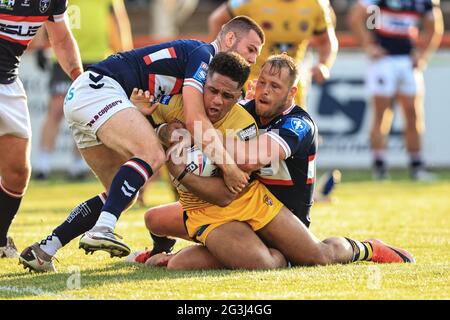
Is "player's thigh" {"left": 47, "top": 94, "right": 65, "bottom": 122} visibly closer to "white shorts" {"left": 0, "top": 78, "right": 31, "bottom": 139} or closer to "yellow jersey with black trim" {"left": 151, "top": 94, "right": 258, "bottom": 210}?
"white shorts" {"left": 0, "top": 78, "right": 31, "bottom": 139}

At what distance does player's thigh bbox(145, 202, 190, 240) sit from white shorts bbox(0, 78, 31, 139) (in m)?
1.05

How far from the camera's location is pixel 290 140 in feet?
21.0

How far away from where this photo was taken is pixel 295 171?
265 inches

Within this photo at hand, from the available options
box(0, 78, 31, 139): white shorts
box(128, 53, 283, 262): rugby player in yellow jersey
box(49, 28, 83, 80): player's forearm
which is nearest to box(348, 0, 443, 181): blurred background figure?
box(49, 28, 83, 80): player's forearm

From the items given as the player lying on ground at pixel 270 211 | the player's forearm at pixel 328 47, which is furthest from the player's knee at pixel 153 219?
the player's forearm at pixel 328 47

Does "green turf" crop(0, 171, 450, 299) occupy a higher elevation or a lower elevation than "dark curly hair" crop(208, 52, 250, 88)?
lower

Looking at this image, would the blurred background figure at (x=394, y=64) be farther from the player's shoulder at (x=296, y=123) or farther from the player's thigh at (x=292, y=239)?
the player's thigh at (x=292, y=239)

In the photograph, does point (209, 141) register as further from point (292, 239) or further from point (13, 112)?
point (13, 112)

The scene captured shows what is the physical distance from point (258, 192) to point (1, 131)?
1.83 m

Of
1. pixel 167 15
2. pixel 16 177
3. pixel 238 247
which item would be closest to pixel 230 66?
pixel 238 247

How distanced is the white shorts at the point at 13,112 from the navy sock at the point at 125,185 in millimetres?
1227

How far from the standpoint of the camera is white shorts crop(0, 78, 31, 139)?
23.3 feet

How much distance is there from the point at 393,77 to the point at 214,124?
26.8 feet

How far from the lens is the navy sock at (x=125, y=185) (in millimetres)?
6188
